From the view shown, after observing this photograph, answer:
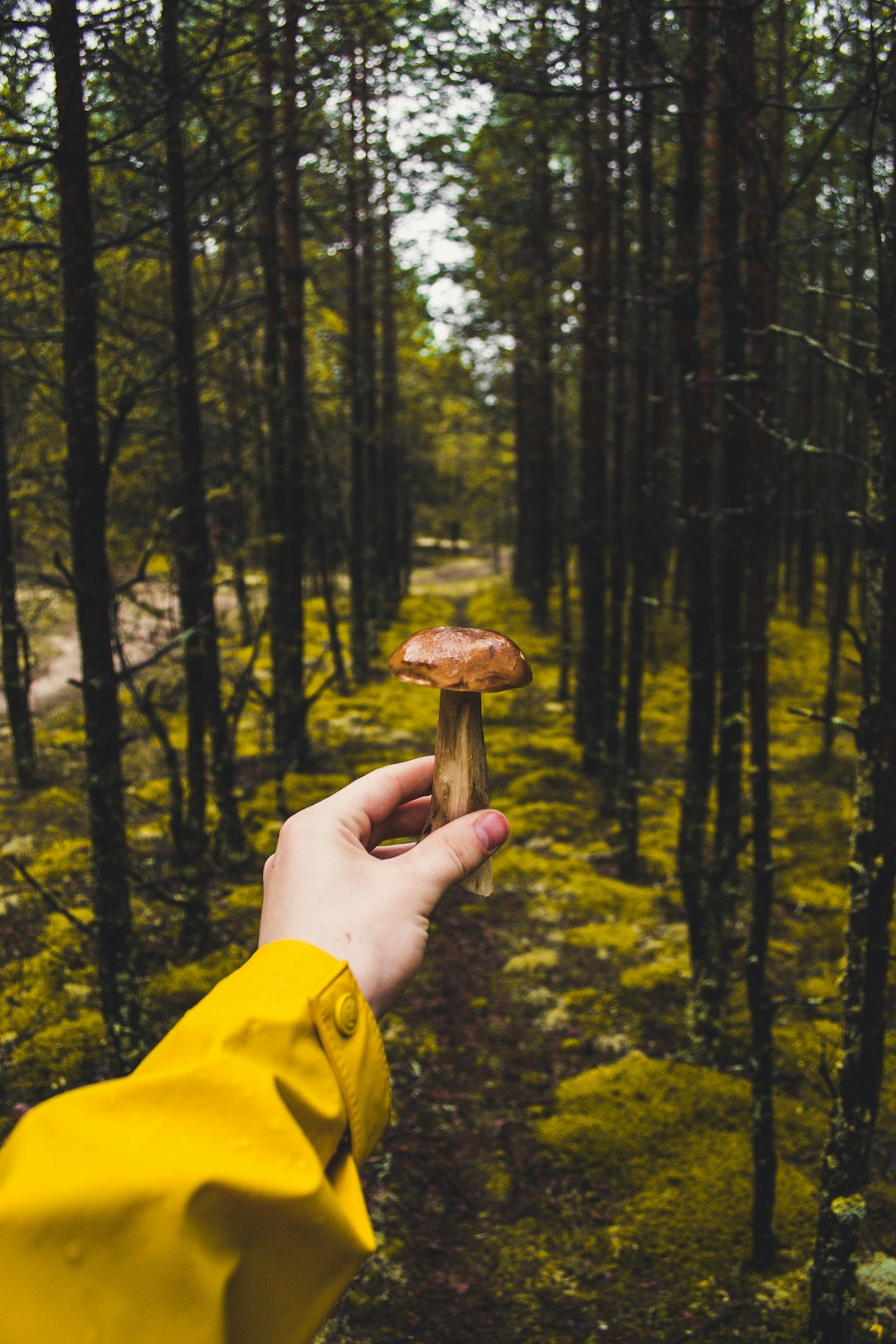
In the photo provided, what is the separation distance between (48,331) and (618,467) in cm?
861

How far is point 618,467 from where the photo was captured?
39.3 feet

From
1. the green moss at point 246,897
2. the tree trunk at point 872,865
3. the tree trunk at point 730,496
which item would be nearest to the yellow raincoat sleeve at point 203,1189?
the tree trunk at point 872,865

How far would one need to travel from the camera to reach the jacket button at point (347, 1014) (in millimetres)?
1245

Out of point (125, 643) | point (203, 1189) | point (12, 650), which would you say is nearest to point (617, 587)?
point (125, 643)

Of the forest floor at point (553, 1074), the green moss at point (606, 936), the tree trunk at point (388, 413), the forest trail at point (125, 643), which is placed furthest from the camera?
the tree trunk at point (388, 413)

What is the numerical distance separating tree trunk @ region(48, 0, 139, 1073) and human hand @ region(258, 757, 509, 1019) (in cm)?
345

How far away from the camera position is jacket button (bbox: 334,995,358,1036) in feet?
4.09

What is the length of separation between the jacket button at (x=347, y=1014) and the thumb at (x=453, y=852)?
0.34m

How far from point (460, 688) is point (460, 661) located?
0.06m

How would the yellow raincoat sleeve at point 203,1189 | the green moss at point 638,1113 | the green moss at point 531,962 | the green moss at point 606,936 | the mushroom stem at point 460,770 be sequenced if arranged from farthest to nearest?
the green moss at point 606,936 < the green moss at point 531,962 < the green moss at point 638,1113 < the mushroom stem at point 460,770 < the yellow raincoat sleeve at point 203,1189

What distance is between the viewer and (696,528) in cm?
626

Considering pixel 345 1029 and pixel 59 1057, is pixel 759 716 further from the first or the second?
pixel 59 1057

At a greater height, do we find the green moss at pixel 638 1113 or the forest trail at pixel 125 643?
the forest trail at pixel 125 643

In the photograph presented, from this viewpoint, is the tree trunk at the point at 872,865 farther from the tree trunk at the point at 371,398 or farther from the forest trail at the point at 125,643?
the tree trunk at the point at 371,398
